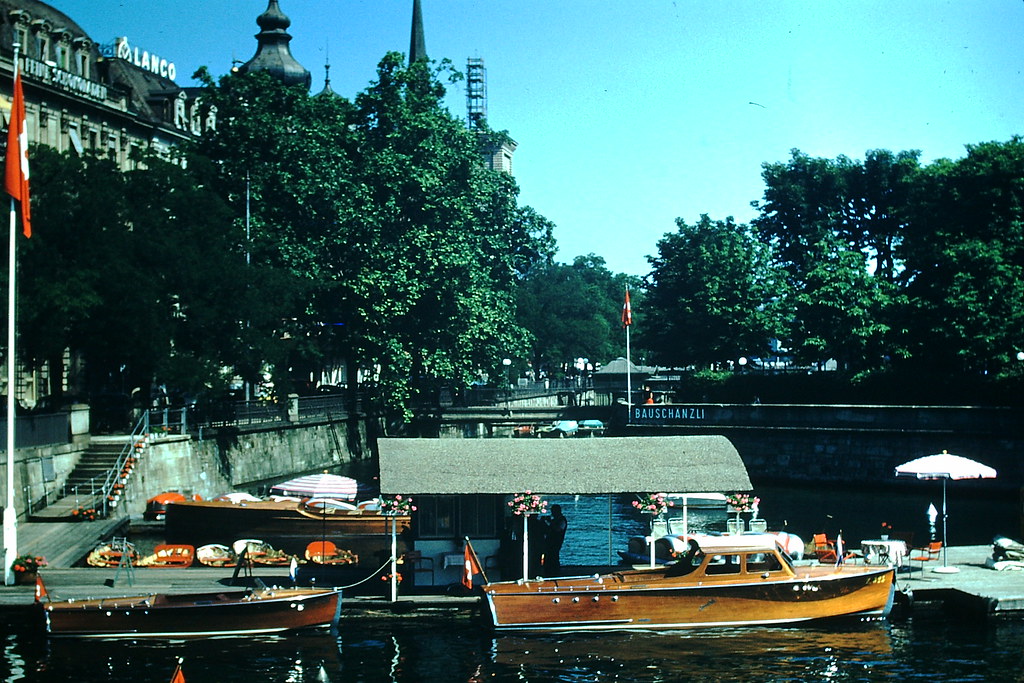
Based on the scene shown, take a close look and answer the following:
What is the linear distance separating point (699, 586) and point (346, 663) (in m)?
7.66

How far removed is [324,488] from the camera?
42.8 meters

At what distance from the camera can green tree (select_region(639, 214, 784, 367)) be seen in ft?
270

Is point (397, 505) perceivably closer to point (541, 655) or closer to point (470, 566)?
point (470, 566)

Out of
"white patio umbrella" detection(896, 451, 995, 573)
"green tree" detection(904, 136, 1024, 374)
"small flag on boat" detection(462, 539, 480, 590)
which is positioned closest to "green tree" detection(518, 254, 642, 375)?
"green tree" detection(904, 136, 1024, 374)

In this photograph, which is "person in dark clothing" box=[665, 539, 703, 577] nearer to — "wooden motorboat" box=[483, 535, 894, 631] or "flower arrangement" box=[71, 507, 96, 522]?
"wooden motorboat" box=[483, 535, 894, 631]

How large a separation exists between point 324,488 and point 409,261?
29844mm

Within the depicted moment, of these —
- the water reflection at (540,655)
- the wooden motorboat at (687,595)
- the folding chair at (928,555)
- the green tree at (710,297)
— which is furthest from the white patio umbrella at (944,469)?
the green tree at (710,297)

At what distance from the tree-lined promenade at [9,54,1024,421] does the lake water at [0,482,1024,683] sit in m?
18.5

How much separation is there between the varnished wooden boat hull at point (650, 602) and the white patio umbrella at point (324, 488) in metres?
15.3

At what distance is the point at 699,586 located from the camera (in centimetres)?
2733

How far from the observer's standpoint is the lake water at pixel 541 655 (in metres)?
24.6

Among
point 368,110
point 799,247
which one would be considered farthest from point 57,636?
point 799,247

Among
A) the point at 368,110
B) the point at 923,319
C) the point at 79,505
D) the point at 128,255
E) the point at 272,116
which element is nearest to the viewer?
the point at 79,505

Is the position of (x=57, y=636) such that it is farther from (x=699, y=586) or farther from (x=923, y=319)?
(x=923, y=319)
